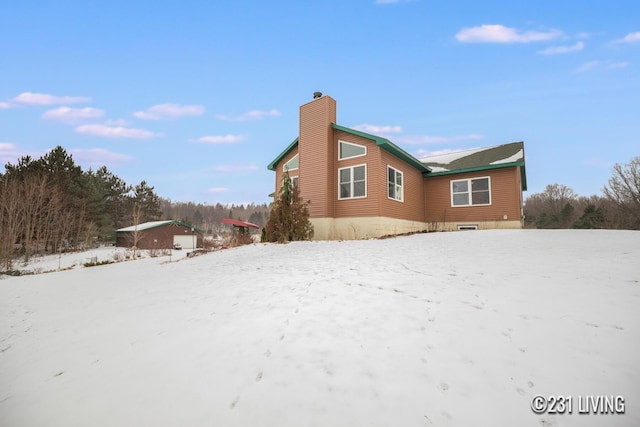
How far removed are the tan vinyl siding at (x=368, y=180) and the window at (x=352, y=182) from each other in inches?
6.5

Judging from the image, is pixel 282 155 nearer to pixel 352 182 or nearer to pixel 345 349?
pixel 352 182

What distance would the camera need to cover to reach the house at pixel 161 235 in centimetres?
3170

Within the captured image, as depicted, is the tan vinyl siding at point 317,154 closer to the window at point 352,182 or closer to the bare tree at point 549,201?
the window at point 352,182

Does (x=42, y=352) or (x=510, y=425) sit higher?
(x=510, y=425)

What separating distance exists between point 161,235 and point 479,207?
35.0m

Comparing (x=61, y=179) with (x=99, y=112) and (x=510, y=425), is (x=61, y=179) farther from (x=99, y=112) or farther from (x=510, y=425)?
(x=510, y=425)

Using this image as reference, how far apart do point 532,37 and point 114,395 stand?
66.7 ft

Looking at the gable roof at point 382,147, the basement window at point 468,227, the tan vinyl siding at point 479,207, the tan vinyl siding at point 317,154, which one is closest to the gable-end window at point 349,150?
the tan vinyl siding at point 317,154

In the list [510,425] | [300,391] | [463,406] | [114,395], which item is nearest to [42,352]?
[114,395]

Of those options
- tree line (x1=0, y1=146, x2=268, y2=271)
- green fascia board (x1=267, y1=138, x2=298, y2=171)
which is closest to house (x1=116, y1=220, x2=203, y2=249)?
tree line (x1=0, y1=146, x2=268, y2=271)

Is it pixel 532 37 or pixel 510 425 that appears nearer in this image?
pixel 510 425

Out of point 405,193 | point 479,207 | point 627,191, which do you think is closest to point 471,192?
point 479,207

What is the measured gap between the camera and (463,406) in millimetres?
2074

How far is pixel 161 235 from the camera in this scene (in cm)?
3359
